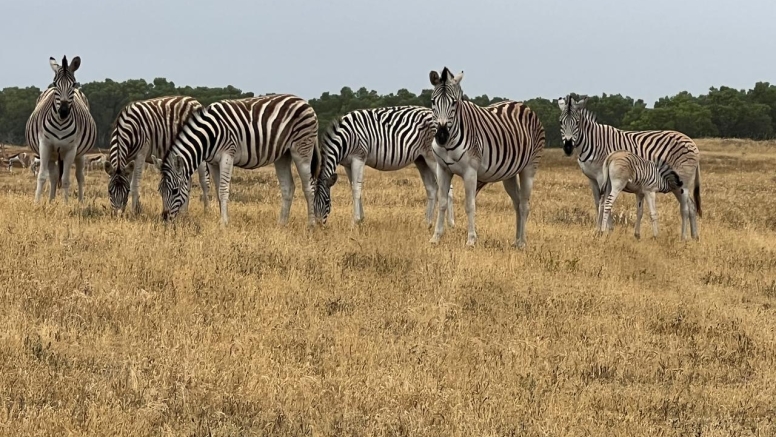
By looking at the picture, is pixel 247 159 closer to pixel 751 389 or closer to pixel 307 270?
pixel 307 270

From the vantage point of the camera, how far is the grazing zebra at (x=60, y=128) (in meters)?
13.1

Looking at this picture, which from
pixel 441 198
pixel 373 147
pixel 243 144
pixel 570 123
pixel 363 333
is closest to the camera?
pixel 363 333

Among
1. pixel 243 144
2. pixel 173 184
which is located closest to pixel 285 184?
pixel 243 144

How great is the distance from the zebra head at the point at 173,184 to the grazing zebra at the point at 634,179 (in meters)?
7.80

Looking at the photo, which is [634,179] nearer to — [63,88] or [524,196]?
[524,196]

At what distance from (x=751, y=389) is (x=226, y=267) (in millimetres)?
5757

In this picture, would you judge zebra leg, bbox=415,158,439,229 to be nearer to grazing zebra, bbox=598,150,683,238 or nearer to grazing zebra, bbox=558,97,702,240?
grazing zebra, bbox=558,97,702,240

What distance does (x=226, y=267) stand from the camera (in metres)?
9.35

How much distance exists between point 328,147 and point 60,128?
182 inches

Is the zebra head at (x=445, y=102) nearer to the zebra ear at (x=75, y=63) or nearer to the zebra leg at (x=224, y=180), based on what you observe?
the zebra leg at (x=224, y=180)

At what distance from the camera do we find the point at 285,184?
1381 cm

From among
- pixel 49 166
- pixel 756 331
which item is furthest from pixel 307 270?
pixel 49 166

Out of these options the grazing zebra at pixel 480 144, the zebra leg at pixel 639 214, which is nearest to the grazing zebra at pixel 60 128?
the grazing zebra at pixel 480 144

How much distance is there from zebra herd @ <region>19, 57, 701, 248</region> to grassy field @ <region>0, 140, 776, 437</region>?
2.82 ft
